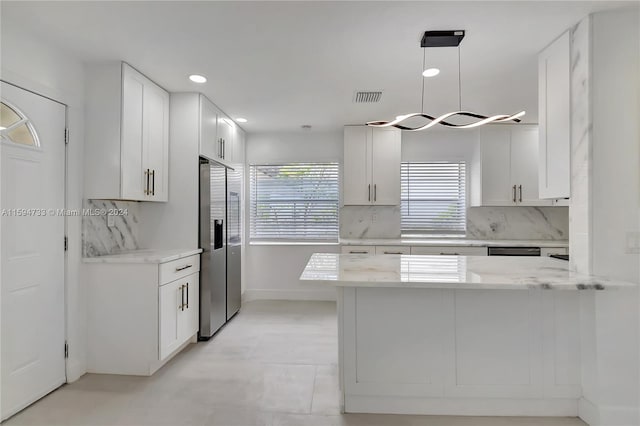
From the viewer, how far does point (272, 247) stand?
16.0 feet

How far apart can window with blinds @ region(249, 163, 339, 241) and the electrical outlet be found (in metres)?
3.27

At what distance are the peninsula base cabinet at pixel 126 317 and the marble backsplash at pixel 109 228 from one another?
213mm

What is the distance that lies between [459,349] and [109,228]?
115 inches

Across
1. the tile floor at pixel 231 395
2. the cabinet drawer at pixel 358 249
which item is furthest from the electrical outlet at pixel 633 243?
the cabinet drawer at pixel 358 249

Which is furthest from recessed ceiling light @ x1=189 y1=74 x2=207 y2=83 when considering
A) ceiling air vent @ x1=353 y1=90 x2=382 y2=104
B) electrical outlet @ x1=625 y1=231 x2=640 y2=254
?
electrical outlet @ x1=625 y1=231 x2=640 y2=254

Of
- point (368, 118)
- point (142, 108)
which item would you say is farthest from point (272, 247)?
point (142, 108)

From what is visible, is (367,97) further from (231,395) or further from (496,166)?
(231,395)

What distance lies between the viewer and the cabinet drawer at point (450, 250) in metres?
4.00

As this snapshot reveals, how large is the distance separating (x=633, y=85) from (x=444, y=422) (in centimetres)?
231

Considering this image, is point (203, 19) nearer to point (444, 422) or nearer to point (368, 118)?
point (368, 118)

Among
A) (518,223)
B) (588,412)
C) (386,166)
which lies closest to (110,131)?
(386,166)

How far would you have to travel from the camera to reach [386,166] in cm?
441

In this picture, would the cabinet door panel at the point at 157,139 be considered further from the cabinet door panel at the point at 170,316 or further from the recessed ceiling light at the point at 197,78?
the cabinet door panel at the point at 170,316

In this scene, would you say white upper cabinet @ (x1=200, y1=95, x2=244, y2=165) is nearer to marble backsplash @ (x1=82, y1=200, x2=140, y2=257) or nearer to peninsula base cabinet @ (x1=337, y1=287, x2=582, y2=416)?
marble backsplash @ (x1=82, y1=200, x2=140, y2=257)
